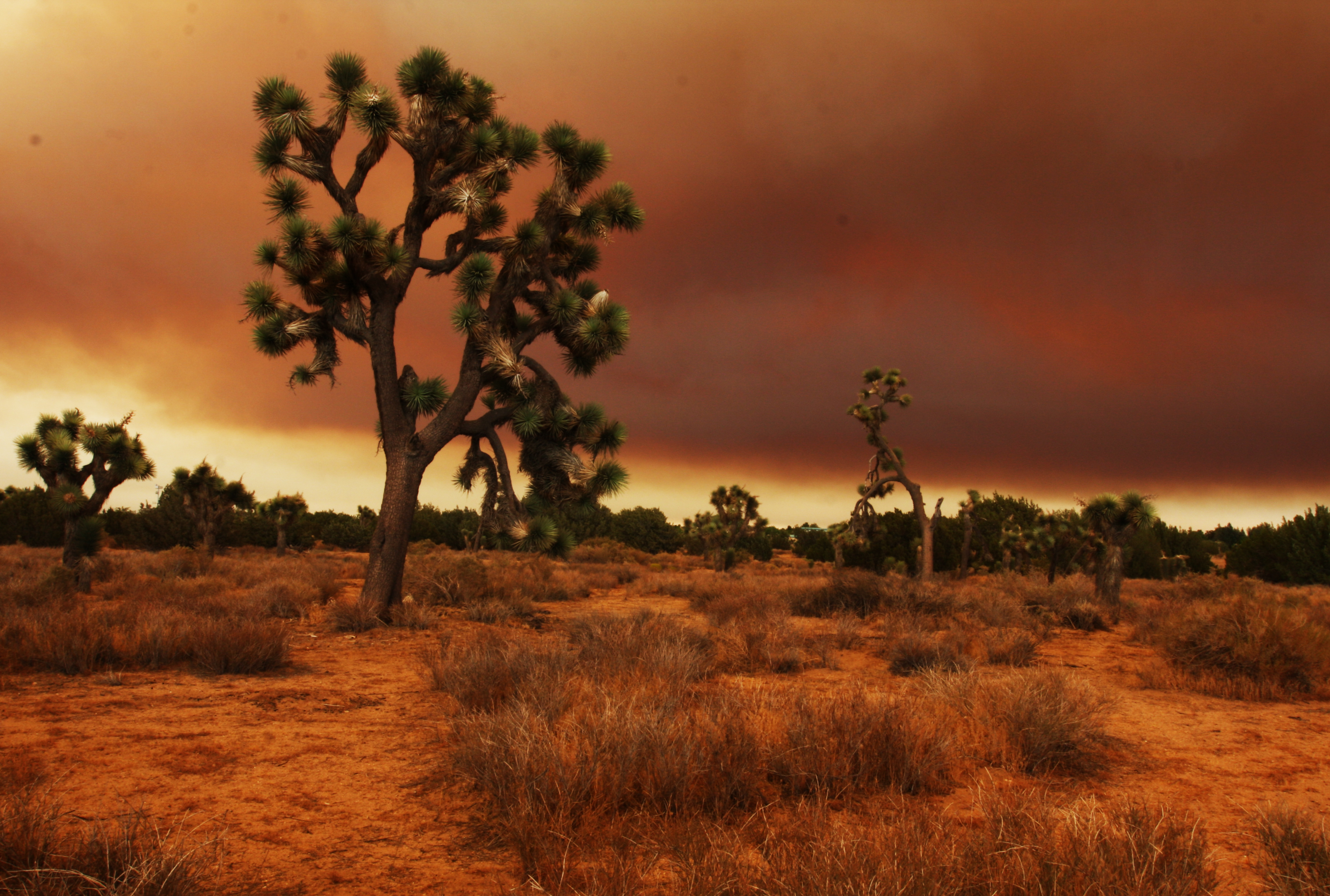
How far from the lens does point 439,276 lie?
14430 millimetres

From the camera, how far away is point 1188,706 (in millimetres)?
7816

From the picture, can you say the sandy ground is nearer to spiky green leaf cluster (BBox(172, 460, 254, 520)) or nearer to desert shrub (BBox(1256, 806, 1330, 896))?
desert shrub (BBox(1256, 806, 1330, 896))

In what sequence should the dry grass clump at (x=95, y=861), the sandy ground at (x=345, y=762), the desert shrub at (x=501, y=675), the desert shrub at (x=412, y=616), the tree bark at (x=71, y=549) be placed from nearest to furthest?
the dry grass clump at (x=95, y=861) → the sandy ground at (x=345, y=762) → the desert shrub at (x=501, y=675) → the desert shrub at (x=412, y=616) → the tree bark at (x=71, y=549)

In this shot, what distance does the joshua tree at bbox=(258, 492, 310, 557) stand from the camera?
A: 40469 mm

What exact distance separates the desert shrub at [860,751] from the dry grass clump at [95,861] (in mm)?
3107

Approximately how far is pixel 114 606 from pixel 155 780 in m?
10.3

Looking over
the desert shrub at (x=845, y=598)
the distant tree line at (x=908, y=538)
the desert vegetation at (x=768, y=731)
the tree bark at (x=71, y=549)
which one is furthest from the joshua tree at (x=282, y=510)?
the desert shrub at (x=845, y=598)

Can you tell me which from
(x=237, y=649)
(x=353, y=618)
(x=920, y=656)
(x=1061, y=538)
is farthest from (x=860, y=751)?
(x=1061, y=538)

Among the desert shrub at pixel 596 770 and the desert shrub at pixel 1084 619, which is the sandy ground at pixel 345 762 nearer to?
the desert shrub at pixel 596 770

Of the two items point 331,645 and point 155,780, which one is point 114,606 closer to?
point 331,645

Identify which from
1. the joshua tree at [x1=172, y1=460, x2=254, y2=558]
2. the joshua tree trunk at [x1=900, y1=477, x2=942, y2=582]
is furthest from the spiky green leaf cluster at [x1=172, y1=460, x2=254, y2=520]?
the joshua tree trunk at [x1=900, y1=477, x2=942, y2=582]

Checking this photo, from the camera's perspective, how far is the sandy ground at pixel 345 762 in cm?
377

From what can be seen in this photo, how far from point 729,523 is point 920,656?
1309 inches

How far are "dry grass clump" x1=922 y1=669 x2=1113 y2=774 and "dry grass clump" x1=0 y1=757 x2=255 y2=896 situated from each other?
501 centimetres
